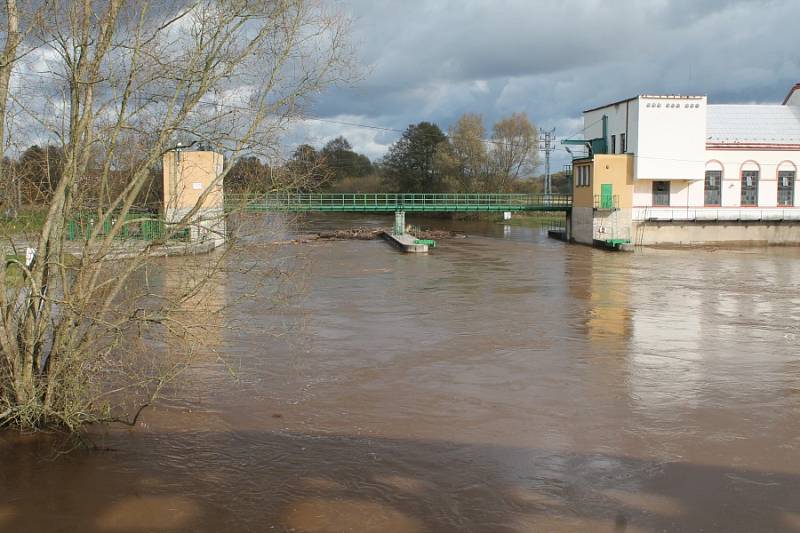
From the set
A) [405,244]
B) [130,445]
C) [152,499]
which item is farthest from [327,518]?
[405,244]

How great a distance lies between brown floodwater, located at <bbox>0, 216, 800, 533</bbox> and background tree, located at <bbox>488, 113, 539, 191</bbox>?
166ft

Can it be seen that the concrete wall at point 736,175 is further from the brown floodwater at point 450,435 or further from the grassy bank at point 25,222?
the grassy bank at point 25,222

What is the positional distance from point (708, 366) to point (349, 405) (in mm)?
6299

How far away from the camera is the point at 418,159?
75.9 meters

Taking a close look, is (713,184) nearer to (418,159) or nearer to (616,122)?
(616,122)

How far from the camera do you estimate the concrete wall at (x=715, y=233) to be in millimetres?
41906

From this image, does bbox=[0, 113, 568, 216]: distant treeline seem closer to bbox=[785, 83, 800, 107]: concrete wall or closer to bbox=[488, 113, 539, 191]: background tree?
bbox=[488, 113, 539, 191]: background tree

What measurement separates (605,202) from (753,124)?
10.5m

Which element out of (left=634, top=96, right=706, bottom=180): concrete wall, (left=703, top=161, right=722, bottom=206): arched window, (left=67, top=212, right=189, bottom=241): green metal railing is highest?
(left=634, top=96, right=706, bottom=180): concrete wall

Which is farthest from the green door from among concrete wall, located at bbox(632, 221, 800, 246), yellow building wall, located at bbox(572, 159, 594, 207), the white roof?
the white roof

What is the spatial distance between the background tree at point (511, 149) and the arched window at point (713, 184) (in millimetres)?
25087

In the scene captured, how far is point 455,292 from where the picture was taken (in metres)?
22.0

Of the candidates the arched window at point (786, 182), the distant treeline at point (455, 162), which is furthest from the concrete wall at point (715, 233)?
the distant treeline at point (455, 162)

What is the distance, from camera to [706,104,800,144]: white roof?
42875 mm
